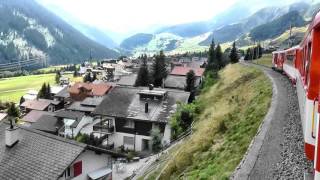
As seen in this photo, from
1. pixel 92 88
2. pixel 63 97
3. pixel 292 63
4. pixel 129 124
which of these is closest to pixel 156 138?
pixel 129 124

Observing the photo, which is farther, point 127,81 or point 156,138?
point 127,81

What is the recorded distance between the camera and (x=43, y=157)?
20.0 m

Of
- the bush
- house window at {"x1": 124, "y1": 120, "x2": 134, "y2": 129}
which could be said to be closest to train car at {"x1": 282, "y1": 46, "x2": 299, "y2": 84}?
the bush

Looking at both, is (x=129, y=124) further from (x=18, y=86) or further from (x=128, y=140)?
(x=18, y=86)

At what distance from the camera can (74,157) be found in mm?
19969

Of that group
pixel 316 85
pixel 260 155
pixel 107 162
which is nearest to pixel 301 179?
pixel 260 155

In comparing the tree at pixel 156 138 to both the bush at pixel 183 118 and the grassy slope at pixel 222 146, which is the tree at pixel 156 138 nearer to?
the bush at pixel 183 118

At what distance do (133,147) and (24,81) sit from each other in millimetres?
129716

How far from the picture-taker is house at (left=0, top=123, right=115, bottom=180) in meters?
19.3

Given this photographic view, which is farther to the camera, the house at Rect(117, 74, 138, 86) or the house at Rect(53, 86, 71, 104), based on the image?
the house at Rect(53, 86, 71, 104)

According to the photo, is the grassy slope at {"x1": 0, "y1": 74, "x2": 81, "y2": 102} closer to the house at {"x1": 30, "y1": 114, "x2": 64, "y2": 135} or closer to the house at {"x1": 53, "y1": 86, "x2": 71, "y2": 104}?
the house at {"x1": 53, "y1": 86, "x2": 71, "y2": 104}

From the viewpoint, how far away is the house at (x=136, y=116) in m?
38.5

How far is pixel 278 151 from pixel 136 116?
27.1 m

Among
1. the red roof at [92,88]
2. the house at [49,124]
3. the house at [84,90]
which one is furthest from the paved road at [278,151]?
the house at [84,90]
